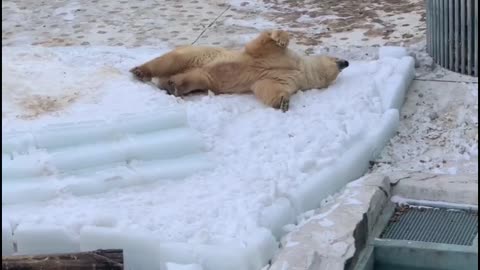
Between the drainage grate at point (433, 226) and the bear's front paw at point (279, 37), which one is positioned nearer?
the drainage grate at point (433, 226)

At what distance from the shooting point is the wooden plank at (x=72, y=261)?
3.59m

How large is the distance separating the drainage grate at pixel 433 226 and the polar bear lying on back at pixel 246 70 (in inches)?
46.5

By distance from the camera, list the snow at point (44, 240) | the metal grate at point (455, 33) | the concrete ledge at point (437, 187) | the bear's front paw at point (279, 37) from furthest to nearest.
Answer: the metal grate at point (455, 33), the bear's front paw at point (279, 37), the concrete ledge at point (437, 187), the snow at point (44, 240)

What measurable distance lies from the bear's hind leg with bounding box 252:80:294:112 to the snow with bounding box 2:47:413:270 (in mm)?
53

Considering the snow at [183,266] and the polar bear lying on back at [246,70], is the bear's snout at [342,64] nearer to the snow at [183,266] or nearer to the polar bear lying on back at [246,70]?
the polar bear lying on back at [246,70]

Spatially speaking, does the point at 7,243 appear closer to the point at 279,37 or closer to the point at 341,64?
the point at 279,37

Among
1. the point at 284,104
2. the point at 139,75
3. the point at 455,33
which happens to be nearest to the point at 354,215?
the point at 284,104

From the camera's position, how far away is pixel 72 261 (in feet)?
11.8

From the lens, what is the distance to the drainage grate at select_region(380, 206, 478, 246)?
4.19m

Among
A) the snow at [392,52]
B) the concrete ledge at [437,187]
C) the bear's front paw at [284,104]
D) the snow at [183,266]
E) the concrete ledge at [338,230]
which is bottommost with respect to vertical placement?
the concrete ledge at [437,187]

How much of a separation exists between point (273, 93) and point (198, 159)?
850 mm

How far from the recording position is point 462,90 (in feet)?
18.6

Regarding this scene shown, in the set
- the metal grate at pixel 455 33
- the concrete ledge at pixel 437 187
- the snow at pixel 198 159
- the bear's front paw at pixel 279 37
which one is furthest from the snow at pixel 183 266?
the metal grate at pixel 455 33

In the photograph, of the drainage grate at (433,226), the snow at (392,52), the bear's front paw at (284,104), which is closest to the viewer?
the drainage grate at (433,226)
